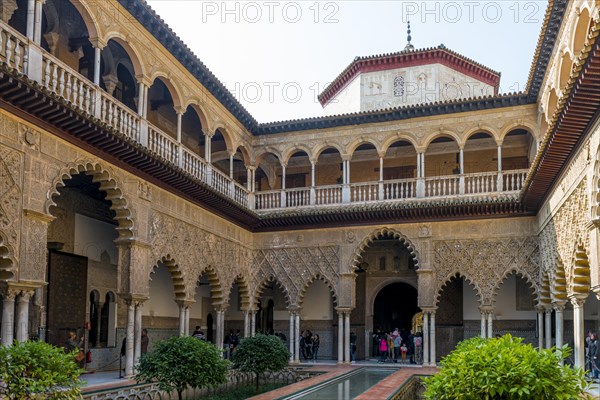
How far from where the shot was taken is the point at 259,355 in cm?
1315

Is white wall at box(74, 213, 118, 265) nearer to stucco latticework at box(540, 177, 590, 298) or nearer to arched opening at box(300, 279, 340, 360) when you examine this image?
arched opening at box(300, 279, 340, 360)

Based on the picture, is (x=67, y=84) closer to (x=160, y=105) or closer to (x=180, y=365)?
(x=180, y=365)

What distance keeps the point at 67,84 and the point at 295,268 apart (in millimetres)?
9144

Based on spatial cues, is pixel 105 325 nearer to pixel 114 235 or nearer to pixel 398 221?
pixel 114 235

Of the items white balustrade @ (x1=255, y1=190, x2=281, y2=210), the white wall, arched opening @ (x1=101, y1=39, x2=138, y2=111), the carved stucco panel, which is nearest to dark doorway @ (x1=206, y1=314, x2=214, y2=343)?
white balustrade @ (x1=255, y1=190, x2=281, y2=210)

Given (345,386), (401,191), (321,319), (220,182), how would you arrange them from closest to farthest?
(345,386) < (220,182) < (401,191) < (321,319)

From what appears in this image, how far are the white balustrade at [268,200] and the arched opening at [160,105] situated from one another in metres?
3.24

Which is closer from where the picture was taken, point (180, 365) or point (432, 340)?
point (180, 365)

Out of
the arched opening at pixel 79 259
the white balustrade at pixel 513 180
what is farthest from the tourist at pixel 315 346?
the white balustrade at pixel 513 180

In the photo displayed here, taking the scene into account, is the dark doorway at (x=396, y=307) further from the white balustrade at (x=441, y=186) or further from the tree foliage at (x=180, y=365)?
the tree foliage at (x=180, y=365)

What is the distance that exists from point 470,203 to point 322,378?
5554 millimetres

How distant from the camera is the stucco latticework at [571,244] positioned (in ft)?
32.1

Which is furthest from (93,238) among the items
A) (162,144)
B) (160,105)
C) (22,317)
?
(22,317)

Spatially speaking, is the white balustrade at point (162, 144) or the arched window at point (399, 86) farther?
the arched window at point (399, 86)
